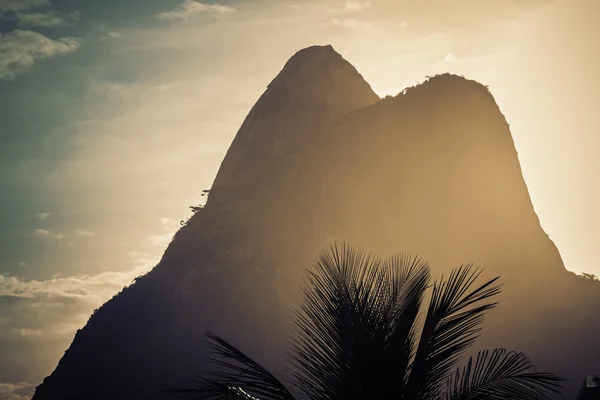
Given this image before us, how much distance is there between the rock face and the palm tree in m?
53.1

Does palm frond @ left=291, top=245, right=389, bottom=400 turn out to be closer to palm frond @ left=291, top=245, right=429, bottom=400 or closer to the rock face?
palm frond @ left=291, top=245, right=429, bottom=400

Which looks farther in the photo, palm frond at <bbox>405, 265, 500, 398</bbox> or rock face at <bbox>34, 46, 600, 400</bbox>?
rock face at <bbox>34, 46, 600, 400</bbox>

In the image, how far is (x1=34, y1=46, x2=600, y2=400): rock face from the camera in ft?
Answer: 211

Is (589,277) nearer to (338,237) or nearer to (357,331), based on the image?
(338,237)

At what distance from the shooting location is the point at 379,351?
19.9 ft

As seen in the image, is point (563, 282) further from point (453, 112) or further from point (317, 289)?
point (317, 289)

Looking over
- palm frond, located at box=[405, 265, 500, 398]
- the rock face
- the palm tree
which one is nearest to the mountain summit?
the rock face

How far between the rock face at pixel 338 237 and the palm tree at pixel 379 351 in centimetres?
5315

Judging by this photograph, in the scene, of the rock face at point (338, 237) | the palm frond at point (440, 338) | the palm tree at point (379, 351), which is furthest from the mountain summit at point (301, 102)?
the palm frond at point (440, 338)

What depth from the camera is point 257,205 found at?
255ft

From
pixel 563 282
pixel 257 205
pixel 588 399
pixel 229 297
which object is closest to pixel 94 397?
pixel 229 297

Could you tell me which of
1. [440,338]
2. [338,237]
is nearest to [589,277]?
[338,237]

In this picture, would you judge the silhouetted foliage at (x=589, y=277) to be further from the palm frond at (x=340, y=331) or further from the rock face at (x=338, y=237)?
the palm frond at (x=340, y=331)

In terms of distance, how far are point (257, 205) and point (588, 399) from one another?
6903 centimetres
